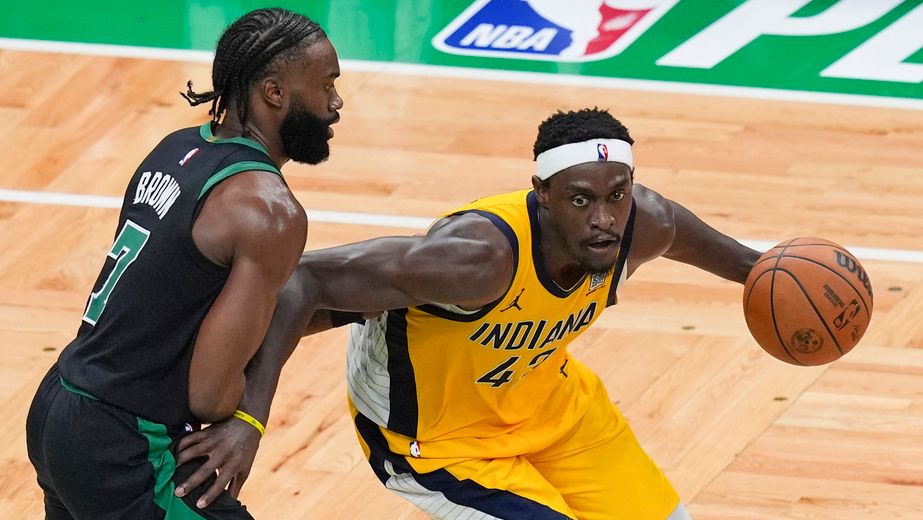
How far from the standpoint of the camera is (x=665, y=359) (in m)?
6.09

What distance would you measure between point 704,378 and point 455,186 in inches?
74.2

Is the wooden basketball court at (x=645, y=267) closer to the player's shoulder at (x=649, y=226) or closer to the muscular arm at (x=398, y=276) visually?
the player's shoulder at (x=649, y=226)

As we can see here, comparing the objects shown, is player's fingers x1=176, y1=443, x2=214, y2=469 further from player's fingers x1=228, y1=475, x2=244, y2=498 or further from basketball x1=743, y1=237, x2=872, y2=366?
basketball x1=743, y1=237, x2=872, y2=366

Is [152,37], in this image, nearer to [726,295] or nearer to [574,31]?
[574,31]

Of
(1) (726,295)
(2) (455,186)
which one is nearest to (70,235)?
(2) (455,186)

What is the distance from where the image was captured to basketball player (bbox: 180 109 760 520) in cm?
395

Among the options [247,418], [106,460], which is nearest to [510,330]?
[247,418]

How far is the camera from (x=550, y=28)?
9156mm

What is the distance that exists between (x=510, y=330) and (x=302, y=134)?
31.5 inches

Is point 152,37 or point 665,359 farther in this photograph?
point 152,37

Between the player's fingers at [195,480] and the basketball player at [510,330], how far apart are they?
0.04 metres

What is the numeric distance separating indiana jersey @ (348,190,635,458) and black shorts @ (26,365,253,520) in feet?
2.48

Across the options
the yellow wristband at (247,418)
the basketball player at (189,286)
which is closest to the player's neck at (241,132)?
the basketball player at (189,286)

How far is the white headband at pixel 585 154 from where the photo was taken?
3.96 meters
